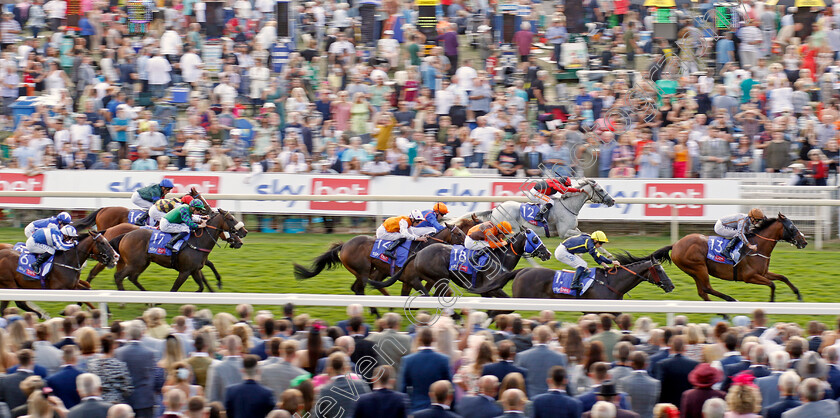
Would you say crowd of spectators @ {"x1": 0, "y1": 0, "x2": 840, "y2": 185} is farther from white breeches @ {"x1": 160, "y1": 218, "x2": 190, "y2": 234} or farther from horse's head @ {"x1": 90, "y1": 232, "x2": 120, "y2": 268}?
horse's head @ {"x1": 90, "y1": 232, "x2": 120, "y2": 268}

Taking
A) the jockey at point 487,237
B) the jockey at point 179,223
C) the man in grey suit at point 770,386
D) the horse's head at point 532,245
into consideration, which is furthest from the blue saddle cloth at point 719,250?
the jockey at point 179,223

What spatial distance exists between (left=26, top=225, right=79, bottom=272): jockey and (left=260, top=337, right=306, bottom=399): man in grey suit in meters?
4.94

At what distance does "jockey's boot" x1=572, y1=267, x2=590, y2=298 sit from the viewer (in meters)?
9.98

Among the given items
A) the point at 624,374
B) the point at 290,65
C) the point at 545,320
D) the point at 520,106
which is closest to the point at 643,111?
the point at 520,106

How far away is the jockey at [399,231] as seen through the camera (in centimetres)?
1110

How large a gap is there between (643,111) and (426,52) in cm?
388

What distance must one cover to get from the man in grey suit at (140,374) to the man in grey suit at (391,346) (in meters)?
1.30

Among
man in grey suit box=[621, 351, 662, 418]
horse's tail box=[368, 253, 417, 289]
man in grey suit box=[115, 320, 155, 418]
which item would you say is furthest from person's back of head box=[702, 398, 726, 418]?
horse's tail box=[368, 253, 417, 289]

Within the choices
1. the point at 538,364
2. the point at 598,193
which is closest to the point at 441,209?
the point at 598,193

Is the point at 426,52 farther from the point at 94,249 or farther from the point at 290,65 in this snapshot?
the point at 94,249

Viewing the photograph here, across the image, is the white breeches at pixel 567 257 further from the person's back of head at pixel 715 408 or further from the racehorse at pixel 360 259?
the person's back of head at pixel 715 408

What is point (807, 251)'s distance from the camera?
13461 mm

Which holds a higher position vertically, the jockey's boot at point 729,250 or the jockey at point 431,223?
the jockey at point 431,223

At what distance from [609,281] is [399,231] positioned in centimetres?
229
